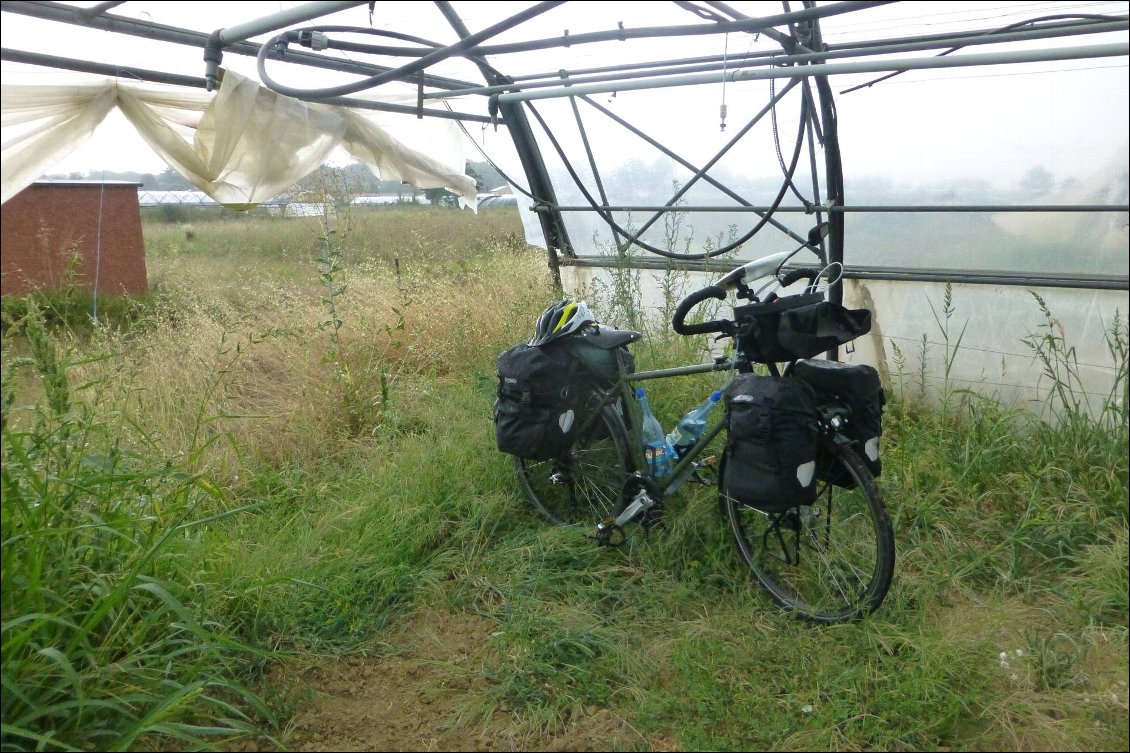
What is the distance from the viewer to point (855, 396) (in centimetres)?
314

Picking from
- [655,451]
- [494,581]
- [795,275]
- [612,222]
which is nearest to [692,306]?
[795,275]

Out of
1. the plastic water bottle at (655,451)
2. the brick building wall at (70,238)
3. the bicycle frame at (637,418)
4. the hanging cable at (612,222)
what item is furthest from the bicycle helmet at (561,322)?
the brick building wall at (70,238)

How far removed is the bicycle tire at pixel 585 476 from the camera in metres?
4.05

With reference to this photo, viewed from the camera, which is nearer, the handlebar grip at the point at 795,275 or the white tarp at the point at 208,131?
the handlebar grip at the point at 795,275

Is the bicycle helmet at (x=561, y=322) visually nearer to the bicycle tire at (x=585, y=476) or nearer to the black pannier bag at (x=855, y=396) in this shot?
→ the bicycle tire at (x=585, y=476)

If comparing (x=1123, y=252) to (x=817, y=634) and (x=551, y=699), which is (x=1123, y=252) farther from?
(x=551, y=699)

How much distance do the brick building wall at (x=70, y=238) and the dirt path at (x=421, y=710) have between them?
1854mm

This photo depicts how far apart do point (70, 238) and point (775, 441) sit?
3.56m

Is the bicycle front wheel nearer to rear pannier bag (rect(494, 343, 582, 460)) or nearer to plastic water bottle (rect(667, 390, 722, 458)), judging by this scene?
plastic water bottle (rect(667, 390, 722, 458))

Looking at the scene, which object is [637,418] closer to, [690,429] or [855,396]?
[690,429]

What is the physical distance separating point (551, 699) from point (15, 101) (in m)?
3.25

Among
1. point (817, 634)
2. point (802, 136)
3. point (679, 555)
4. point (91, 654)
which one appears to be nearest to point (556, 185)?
point (802, 136)

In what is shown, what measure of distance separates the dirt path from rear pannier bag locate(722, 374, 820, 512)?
0.95 metres

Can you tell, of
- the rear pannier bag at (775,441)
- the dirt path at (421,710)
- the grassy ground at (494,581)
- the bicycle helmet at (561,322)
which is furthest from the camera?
the bicycle helmet at (561,322)
